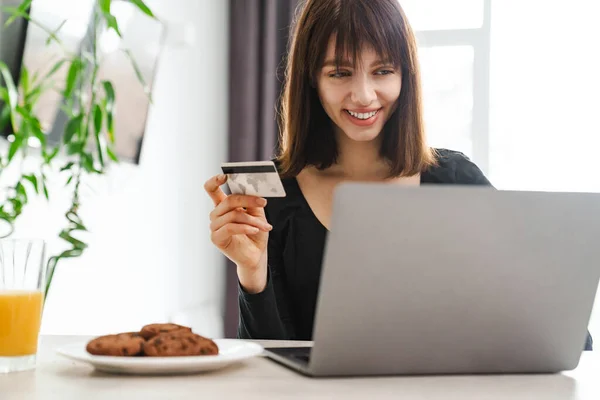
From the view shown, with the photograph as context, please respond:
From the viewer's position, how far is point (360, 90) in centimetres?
161

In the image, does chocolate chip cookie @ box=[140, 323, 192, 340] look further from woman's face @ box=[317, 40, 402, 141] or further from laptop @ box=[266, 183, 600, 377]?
woman's face @ box=[317, 40, 402, 141]

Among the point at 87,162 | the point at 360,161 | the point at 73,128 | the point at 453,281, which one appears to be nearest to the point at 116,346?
the point at 453,281

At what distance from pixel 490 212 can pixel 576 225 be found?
0.11 meters

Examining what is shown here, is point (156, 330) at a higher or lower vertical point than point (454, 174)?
lower

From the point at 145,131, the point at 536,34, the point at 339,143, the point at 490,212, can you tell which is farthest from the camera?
the point at 536,34

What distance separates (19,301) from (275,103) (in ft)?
9.72

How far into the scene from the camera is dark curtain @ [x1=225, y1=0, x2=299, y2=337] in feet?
12.3

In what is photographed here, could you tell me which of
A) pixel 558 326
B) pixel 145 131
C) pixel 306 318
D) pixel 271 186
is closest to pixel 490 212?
pixel 558 326

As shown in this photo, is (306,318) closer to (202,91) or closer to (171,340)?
(171,340)

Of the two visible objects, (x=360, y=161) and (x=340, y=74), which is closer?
(x=340, y=74)

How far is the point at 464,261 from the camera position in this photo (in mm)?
813

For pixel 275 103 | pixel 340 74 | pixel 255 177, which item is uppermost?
pixel 275 103

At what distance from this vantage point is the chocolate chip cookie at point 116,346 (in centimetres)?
87

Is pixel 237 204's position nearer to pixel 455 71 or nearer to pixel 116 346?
pixel 116 346
